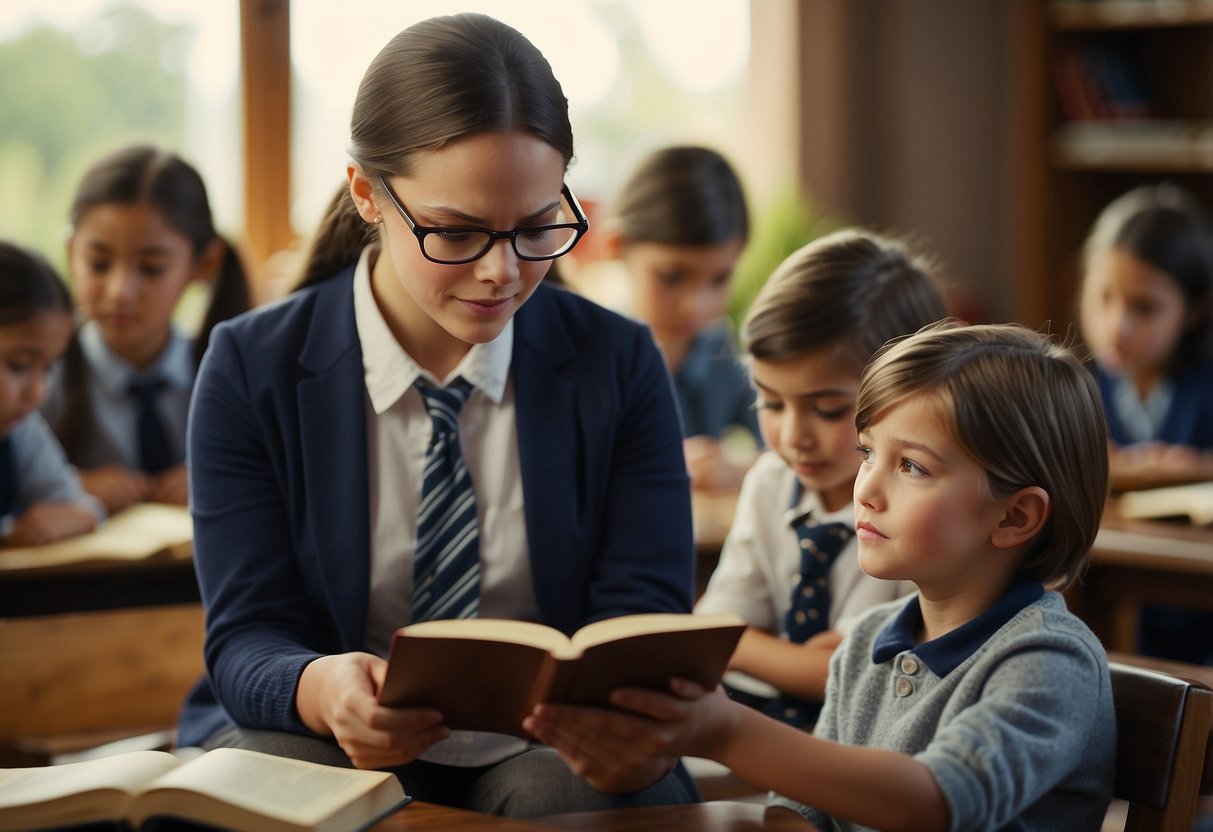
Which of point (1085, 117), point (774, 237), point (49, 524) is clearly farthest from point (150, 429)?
point (1085, 117)

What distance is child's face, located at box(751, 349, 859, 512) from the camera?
73.4 inches

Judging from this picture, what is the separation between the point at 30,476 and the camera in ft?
8.47

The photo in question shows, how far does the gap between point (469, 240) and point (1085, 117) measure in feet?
13.2

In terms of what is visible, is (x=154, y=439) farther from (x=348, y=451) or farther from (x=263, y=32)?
(x=263, y=32)

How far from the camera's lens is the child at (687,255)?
3111 mm

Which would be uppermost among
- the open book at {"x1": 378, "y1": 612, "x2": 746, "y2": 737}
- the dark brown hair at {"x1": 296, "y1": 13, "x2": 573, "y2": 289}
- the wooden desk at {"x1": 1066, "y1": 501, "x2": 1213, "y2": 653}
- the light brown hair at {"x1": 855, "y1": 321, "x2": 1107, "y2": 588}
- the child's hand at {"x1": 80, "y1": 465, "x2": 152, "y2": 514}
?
the dark brown hair at {"x1": 296, "y1": 13, "x2": 573, "y2": 289}

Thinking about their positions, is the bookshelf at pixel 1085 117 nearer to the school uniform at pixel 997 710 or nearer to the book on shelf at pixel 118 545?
the book on shelf at pixel 118 545

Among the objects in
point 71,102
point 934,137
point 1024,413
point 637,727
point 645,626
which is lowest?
point 637,727

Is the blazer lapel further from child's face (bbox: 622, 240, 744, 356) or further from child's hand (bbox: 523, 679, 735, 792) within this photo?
child's face (bbox: 622, 240, 744, 356)

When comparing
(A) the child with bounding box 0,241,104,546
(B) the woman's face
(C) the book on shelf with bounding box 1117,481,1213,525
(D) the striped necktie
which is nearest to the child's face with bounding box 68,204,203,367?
(D) the striped necktie

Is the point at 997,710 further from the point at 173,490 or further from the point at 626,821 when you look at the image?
the point at 173,490

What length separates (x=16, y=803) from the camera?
1.23m

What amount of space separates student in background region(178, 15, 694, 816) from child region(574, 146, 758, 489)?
4.01 feet

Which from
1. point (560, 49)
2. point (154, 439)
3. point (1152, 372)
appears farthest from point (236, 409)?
point (560, 49)
